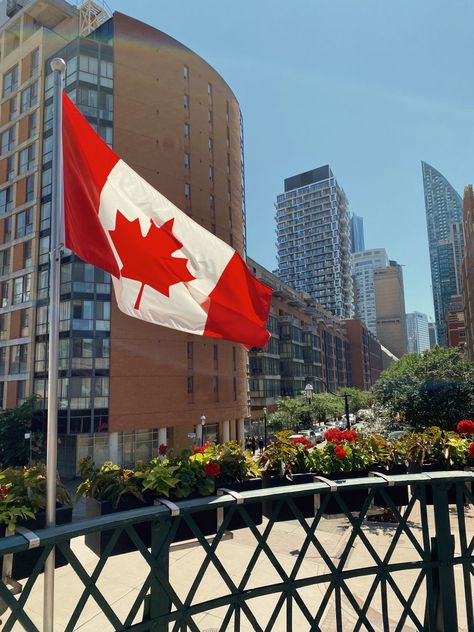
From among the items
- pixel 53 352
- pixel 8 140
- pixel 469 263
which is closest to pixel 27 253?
pixel 8 140

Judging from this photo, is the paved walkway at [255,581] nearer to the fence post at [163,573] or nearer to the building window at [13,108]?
the fence post at [163,573]

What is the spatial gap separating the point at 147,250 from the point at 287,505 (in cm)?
324

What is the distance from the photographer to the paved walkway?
847cm

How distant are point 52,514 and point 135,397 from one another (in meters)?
32.4

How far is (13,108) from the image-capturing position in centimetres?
4153

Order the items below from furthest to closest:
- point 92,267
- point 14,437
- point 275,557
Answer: point 92,267, point 14,437, point 275,557

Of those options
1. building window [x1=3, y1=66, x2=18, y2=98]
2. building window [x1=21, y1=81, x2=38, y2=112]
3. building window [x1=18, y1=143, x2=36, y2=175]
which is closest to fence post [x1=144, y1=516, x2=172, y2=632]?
building window [x1=18, y1=143, x2=36, y2=175]

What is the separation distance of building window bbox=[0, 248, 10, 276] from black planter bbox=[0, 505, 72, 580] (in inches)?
1575

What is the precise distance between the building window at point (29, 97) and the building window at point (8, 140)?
222cm

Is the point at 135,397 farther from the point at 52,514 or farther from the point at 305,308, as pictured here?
the point at 305,308

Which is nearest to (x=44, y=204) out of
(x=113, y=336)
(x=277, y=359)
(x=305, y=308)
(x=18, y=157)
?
(x=18, y=157)

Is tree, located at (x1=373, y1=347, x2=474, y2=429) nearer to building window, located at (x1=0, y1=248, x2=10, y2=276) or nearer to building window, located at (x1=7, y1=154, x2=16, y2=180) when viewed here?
building window, located at (x1=0, y1=248, x2=10, y2=276)

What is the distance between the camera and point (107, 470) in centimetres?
450

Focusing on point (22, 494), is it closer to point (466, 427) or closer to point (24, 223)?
point (466, 427)
